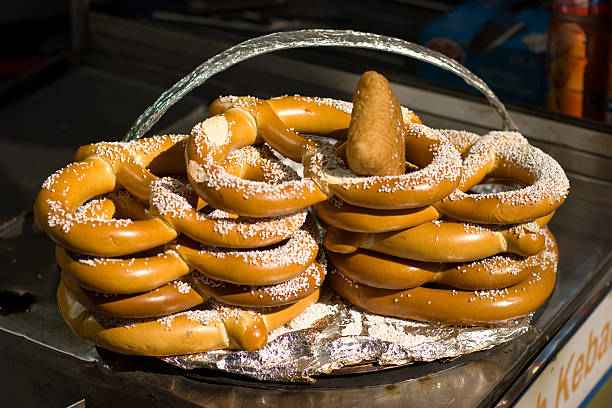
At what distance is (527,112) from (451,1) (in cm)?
82

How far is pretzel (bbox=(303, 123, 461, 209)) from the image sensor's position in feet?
3.71

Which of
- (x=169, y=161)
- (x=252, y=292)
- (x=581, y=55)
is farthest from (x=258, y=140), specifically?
(x=581, y=55)

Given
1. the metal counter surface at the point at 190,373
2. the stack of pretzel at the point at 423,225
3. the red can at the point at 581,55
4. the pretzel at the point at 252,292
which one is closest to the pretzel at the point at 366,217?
the stack of pretzel at the point at 423,225

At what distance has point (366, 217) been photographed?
1.16 meters

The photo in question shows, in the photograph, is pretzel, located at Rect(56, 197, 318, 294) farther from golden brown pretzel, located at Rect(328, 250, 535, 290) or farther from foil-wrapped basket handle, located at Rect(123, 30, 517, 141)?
foil-wrapped basket handle, located at Rect(123, 30, 517, 141)

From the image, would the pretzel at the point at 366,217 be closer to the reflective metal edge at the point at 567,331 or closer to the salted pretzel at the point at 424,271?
the salted pretzel at the point at 424,271

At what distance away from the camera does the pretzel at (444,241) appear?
3.93ft

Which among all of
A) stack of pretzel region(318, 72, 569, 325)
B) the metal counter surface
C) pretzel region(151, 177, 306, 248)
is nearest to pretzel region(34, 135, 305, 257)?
pretzel region(151, 177, 306, 248)

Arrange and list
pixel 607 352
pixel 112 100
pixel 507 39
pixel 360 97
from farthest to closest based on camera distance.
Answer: pixel 112 100
pixel 507 39
pixel 607 352
pixel 360 97

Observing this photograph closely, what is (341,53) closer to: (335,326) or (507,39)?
(507,39)

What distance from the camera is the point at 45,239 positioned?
5.19 feet

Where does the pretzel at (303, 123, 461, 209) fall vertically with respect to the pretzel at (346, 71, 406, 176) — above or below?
below

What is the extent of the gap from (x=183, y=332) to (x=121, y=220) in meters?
0.18

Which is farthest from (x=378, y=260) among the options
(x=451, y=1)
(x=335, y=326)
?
(x=451, y=1)
